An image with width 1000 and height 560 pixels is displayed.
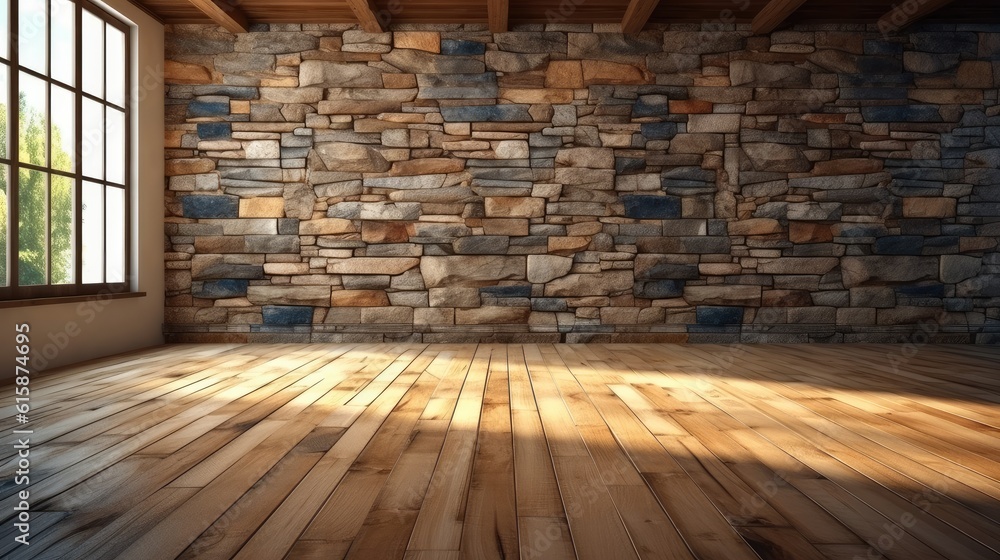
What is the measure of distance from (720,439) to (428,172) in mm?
3296

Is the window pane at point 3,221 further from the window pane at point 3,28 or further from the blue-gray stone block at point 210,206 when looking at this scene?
the blue-gray stone block at point 210,206

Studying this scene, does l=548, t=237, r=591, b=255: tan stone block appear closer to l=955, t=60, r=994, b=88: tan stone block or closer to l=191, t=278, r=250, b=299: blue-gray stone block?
l=191, t=278, r=250, b=299: blue-gray stone block

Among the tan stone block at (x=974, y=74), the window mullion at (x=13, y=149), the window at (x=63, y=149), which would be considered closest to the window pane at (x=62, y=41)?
the window at (x=63, y=149)

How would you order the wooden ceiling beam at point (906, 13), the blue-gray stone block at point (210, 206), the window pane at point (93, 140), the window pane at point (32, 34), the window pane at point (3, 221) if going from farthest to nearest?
the blue-gray stone block at point (210, 206) → the wooden ceiling beam at point (906, 13) → the window pane at point (93, 140) → the window pane at point (32, 34) → the window pane at point (3, 221)

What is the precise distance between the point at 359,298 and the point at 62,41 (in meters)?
2.37

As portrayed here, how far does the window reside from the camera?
3219mm

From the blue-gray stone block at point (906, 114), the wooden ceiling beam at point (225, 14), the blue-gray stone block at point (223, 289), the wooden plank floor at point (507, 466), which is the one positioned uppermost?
the wooden ceiling beam at point (225, 14)

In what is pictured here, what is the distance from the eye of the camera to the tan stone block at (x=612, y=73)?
4.83 metres

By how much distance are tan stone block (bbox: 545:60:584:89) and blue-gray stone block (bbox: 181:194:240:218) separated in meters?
2.48

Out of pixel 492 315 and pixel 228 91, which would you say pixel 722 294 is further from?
pixel 228 91

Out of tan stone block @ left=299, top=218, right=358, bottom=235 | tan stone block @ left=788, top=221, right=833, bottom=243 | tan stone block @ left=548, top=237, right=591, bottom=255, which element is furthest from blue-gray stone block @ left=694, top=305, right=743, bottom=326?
tan stone block @ left=299, top=218, right=358, bottom=235

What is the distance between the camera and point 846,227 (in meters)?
4.84

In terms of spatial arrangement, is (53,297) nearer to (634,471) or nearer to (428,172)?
(428,172)

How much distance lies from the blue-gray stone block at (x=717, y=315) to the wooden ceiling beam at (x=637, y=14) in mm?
2102
